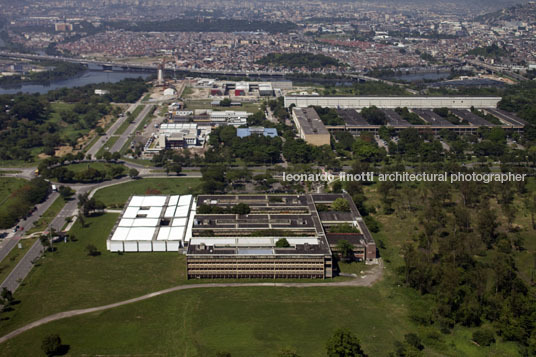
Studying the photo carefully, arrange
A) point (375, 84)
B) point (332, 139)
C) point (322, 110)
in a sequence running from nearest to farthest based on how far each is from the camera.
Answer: point (332, 139) < point (322, 110) < point (375, 84)

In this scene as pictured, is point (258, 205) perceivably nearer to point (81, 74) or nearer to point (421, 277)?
point (421, 277)

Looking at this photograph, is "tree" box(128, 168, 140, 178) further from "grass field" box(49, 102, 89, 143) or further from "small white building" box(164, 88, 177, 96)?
"small white building" box(164, 88, 177, 96)

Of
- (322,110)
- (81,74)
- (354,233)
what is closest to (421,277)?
(354,233)

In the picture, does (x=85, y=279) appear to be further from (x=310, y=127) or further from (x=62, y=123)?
(x=62, y=123)

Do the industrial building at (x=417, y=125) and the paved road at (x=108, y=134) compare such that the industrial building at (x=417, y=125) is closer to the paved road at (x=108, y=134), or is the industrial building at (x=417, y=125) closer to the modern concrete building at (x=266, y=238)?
the modern concrete building at (x=266, y=238)

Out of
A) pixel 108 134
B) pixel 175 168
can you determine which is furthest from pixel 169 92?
pixel 175 168

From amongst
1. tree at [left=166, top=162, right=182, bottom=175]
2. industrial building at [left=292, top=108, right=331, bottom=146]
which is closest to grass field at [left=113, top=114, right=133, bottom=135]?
tree at [left=166, top=162, right=182, bottom=175]

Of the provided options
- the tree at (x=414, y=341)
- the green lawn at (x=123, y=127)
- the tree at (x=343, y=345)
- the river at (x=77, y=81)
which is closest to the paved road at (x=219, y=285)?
the tree at (x=414, y=341)
